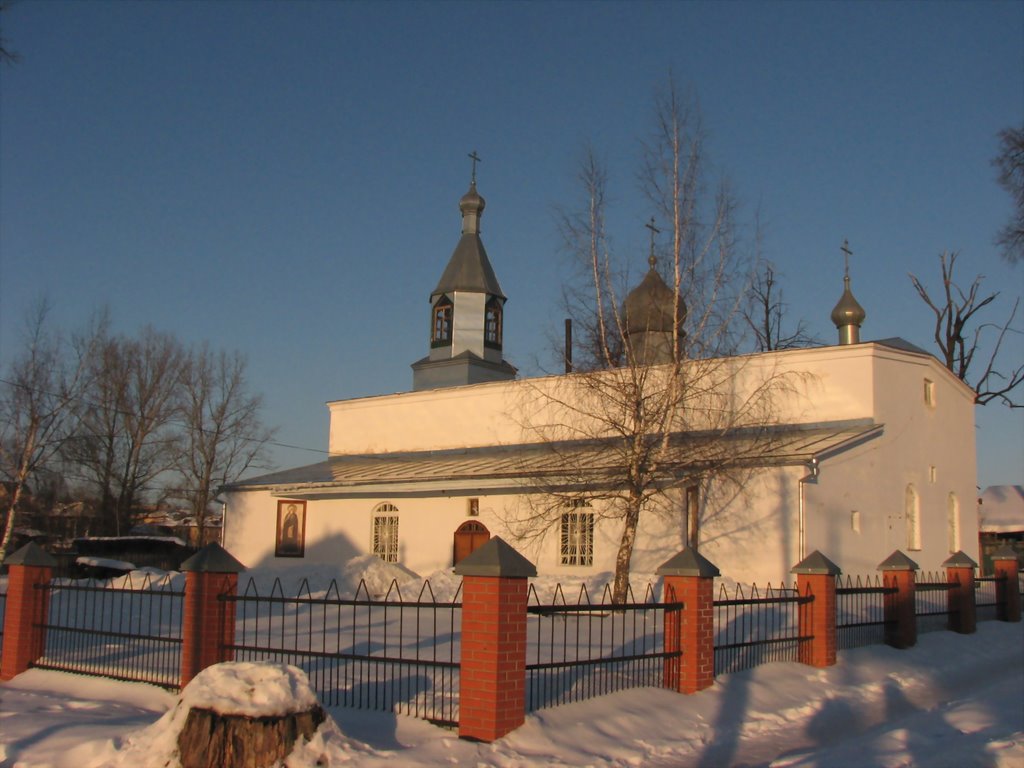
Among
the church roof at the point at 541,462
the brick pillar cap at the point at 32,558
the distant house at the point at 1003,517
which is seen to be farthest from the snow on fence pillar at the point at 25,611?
the distant house at the point at 1003,517

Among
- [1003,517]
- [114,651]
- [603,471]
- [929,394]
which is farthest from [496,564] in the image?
[1003,517]

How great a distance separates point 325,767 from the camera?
6691 mm

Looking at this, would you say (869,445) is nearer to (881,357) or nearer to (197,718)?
(881,357)

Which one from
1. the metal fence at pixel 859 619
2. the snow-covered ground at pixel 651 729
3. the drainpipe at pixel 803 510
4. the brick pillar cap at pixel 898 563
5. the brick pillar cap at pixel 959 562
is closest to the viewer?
the snow-covered ground at pixel 651 729

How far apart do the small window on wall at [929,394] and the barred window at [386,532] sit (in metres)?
13.2

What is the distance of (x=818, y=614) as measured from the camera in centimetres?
1238

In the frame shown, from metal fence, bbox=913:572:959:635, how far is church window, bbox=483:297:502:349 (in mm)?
17250

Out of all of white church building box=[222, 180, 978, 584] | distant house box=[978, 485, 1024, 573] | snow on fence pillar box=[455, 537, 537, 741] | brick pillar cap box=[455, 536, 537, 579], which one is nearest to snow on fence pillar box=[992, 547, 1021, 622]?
white church building box=[222, 180, 978, 584]

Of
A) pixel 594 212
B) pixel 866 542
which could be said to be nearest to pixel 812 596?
pixel 594 212

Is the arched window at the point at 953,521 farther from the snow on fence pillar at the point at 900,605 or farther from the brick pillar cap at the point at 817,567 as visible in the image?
the brick pillar cap at the point at 817,567

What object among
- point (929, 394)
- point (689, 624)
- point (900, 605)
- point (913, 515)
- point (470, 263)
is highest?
point (470, 263)

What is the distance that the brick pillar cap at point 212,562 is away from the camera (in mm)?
9523

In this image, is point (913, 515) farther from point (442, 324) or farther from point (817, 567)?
point (442, 324)

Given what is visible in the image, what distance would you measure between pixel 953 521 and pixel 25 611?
67.0 ft
